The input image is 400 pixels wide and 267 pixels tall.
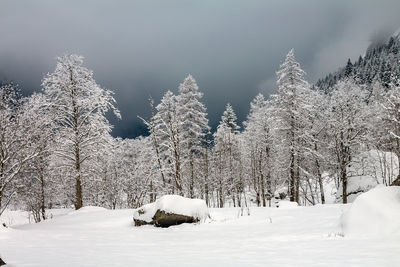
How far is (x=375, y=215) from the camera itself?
6516mm

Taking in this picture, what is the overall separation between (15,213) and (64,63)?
909 inches

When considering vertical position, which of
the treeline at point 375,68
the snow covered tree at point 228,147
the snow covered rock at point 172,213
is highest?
the treeline at point 375,68

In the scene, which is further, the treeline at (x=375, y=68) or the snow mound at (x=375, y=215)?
the treeline at (x=375, y=68)

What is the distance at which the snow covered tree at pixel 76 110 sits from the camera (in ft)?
55.7

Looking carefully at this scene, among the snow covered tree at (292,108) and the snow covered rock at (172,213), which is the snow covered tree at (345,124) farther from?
the snow covered rock at (172,213)

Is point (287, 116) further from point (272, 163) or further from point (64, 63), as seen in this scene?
point (64, 63)

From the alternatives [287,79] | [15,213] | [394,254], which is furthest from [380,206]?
[15,213]

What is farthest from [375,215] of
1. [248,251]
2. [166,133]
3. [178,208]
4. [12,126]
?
[12,126]

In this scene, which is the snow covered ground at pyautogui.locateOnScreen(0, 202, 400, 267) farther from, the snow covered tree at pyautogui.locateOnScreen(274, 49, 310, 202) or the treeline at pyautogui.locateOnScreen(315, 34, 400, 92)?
the treeline at pyautogui.locateOnScreen(315, 34, 400, 92)

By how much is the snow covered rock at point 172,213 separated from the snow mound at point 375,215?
5.70 meters

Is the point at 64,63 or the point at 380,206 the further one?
the point at 64,63

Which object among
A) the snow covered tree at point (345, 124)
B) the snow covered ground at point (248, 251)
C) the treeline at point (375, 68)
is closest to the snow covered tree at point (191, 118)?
the snow covered tree at point (345, 124)

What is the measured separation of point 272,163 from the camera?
92.2 feet

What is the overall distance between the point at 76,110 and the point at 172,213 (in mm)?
10656
